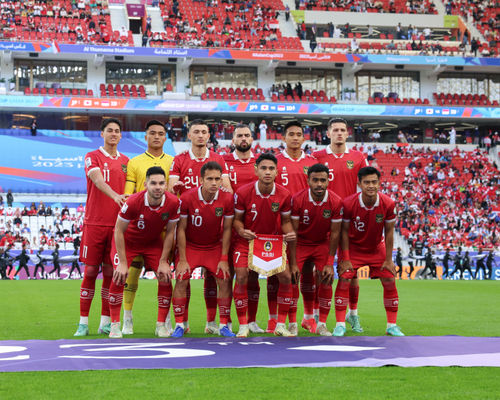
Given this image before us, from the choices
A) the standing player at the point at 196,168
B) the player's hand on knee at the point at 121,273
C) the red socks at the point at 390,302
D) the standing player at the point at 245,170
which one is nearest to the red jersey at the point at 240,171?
the standing player at the point at 245,170

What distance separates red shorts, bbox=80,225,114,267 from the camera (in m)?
8.47

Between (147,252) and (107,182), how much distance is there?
109 centimetres

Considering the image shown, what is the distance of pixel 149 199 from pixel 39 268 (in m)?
21.1

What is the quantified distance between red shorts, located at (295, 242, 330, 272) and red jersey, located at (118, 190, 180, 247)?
1.59 meters

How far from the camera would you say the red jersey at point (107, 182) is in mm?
8523

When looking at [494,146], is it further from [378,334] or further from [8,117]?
[378,334]

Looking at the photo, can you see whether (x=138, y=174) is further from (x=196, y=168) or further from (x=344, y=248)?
(x=344, y=248)

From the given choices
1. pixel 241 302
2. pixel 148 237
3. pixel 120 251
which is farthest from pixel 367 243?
pixel 120 251

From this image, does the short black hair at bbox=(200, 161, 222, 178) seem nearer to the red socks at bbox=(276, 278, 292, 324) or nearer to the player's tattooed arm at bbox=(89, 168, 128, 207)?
the player's tattooed arm at bbox=(89, 168, 128, 207)

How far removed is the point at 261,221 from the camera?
8250 mm

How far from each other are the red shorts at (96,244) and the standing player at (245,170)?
1.50m

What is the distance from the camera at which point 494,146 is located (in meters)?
44.5

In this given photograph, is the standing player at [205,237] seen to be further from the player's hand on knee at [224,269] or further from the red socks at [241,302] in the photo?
the red socks at [241,302]

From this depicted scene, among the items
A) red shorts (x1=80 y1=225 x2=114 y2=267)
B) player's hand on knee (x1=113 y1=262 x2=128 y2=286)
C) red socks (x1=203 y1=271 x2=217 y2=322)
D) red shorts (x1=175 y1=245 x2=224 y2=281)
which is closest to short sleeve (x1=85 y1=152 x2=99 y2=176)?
red shorts (x1=80 y1=225 x2=114 y2=267)
